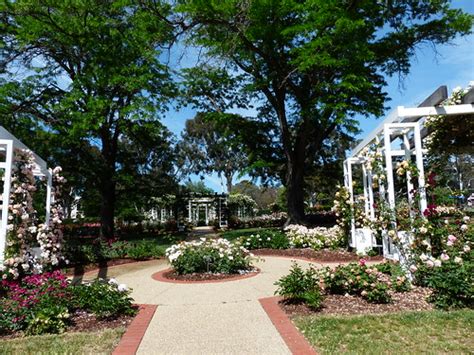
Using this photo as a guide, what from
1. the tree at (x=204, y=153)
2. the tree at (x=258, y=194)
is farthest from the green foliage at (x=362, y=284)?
the tree at (x=258, y=194)

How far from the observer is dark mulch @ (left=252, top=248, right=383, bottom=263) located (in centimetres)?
965

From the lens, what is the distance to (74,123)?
546 inches

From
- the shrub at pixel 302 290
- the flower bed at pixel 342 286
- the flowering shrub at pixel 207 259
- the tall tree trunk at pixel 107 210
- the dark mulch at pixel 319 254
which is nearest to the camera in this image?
the shrub at pixel 302 290

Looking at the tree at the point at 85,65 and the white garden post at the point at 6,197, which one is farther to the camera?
the tree at the point at 85,65

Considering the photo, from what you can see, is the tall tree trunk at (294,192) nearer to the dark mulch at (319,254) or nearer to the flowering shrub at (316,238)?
the flowering shrub at (316,238)

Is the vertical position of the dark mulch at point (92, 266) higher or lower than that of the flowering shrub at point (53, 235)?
lower

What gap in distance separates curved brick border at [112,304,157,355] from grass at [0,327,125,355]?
0.08 meters

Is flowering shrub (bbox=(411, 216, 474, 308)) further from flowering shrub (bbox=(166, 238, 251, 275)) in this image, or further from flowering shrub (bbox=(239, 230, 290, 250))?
flowering shrub (bbox=(239, 230, 290, 250))

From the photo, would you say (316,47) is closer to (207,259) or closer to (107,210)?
(207,259)

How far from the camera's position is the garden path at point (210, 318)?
380 cm

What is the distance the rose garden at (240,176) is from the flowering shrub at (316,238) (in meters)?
0.07

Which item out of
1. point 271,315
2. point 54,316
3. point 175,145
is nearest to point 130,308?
point 54,316

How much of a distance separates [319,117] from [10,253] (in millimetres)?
10931

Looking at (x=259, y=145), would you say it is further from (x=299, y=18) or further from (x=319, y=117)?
(x=299, y=18)
